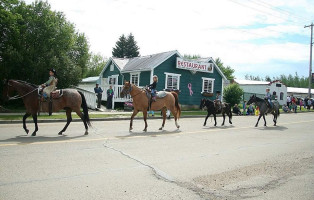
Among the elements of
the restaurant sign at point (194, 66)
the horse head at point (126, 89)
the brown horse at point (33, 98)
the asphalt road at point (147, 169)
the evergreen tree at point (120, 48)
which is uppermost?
the evergreen tree at point (120, 48)

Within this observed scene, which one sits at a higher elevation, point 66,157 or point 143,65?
Result: point 143,65

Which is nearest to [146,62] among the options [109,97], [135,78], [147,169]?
[135,78]

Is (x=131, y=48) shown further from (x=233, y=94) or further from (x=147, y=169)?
(x=147, y=169)

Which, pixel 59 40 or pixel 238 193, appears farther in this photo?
pixel 59 40

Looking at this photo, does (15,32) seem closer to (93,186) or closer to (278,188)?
(93,186)

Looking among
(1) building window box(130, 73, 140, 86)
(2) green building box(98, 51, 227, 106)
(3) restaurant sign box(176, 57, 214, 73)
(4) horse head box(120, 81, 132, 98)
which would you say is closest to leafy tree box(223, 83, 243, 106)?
(2) green building box(98, 51, 227, 106)

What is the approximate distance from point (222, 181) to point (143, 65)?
24.2 m

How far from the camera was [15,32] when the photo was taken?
20.9 meters

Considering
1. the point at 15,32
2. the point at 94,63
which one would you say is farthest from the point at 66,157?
the point at 94,63

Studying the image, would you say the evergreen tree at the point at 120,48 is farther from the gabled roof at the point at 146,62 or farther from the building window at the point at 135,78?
the building window at the point at 135,78

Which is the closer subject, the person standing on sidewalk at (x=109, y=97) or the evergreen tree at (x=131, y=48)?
the person standing on sidewalk at (x=109, y=97)

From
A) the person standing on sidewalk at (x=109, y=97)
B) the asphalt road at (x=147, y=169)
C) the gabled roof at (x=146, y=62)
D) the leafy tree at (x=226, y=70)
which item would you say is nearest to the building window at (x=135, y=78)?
the gabled roof at (x=146, y=62)

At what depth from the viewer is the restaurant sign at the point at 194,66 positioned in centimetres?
2788

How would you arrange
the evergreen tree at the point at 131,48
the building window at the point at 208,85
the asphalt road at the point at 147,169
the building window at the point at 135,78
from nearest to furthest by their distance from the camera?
1. the asphalt road at the point at 147,169
2. the building window at the point at 135,78
3. the building window at the point at 208,85
4. the evergreen tree at the point at 131,48
